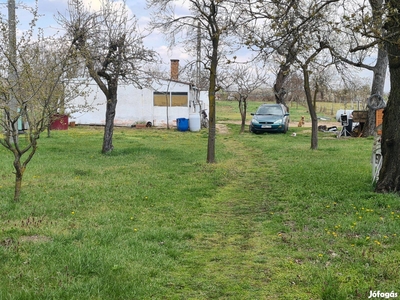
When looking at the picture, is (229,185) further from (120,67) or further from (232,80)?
(232,80)

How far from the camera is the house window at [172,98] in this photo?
27.1 metres

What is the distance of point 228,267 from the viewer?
14.3 ft

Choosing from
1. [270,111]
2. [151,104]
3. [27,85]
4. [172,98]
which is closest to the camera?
[27,85]

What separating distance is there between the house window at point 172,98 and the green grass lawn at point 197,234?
1695 centimetres

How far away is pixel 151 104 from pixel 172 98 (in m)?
1.56

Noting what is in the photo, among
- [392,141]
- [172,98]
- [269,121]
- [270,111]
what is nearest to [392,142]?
[392,141]

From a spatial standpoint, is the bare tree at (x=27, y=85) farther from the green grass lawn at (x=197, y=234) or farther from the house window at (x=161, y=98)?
the house window at (x=161, y=98)

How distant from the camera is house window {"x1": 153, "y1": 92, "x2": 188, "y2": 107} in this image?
2709cm

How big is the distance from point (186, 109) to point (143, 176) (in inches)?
697

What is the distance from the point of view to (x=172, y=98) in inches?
1073

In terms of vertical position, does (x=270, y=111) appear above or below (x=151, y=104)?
below

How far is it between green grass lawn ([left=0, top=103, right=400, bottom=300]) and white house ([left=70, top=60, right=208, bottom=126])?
55.6ft

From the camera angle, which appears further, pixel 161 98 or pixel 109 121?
pixel 161 98

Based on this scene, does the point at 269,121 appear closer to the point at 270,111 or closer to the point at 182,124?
the point at 270,111
